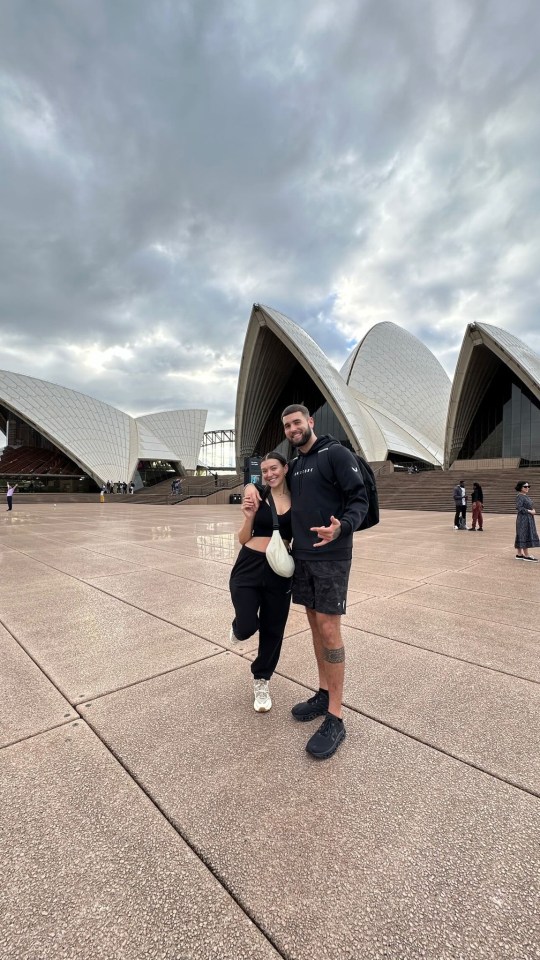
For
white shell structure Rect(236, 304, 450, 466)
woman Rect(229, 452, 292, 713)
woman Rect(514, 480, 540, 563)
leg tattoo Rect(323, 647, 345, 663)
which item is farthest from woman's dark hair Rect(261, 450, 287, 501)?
white shell structure Rect(236, 304, 450, 466)

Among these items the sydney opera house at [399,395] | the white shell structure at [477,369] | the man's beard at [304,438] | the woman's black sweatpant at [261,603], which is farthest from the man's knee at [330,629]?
the white shell structure at [477,369]

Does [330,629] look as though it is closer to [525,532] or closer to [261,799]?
[261,799]

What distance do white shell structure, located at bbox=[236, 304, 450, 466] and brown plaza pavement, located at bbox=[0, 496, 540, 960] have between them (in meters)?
32.6

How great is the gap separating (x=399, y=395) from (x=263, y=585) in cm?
4480

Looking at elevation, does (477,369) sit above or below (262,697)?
above

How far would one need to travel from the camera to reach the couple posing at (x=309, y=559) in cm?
215

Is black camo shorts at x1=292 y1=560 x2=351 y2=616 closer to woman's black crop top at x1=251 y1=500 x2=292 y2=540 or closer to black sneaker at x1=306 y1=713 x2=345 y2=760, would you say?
woman's black crop top at x1=251 y1=500 x2=292 y2=540

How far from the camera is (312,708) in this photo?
7.60ft

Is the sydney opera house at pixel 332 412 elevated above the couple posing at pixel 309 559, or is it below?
above

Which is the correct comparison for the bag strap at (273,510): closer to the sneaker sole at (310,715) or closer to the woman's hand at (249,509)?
the woman's hand at (249,509)

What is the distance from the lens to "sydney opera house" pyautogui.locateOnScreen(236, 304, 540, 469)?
34562 mm

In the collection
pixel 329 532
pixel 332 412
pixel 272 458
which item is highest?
pixel 332 412

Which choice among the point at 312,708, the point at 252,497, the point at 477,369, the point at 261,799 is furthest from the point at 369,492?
the point at 477,369

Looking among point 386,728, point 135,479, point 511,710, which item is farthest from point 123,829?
A: point 135,479
